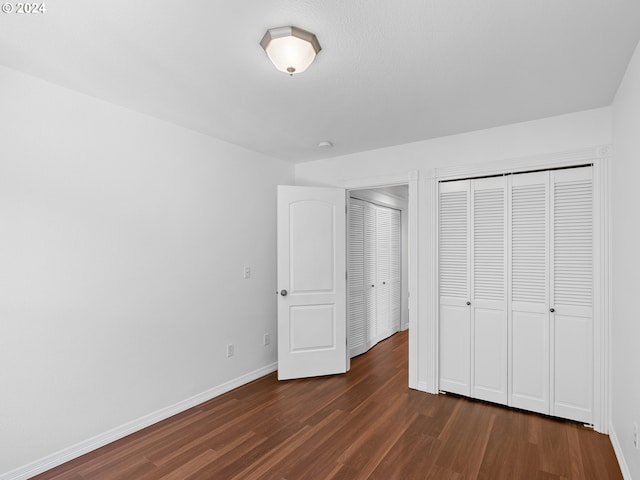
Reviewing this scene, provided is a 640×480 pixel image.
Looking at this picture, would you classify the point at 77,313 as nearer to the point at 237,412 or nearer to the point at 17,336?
the point at 17,336

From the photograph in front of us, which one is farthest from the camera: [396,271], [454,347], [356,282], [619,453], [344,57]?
[396,271]

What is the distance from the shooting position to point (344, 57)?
1.92m

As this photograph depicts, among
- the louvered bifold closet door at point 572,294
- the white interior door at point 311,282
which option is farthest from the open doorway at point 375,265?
the louvered bifold closet door at point 572,294

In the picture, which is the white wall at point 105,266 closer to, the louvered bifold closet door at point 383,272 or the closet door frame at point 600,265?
the louvered bifold closet door at point 383,272

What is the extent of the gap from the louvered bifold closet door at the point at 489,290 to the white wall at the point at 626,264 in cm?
76

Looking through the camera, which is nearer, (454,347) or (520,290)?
(520,290)

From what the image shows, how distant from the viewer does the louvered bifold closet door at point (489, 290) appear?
302cm

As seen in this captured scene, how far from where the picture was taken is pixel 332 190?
3.92m

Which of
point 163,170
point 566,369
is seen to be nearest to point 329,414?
point 566,369

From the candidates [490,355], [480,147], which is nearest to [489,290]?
[490,355]

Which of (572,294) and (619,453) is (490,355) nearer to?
(572,294)

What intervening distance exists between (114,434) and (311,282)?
85.7 inches

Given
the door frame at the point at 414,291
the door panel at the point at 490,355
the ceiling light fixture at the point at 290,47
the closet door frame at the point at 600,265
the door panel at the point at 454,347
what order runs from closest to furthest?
the ceiling light fixture at the point at 290,47, the closet door frame at the point at 600,265, the door panel at the point at 490,355, the door panel at the point at 454,347, the door frame at the point at 414,291

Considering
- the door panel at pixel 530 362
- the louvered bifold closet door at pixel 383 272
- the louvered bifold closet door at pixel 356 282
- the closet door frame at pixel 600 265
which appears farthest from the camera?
the louvered bifold closet door at pixel 383 272
